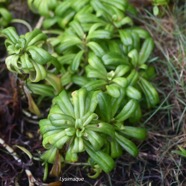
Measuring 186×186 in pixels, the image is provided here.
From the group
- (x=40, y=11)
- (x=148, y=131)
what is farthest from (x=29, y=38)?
(x=148, y=131)

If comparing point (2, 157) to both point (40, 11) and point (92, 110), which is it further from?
point (40, 11)

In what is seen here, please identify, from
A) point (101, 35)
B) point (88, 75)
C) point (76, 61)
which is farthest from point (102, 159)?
point (101, 35)

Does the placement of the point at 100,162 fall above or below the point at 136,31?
below

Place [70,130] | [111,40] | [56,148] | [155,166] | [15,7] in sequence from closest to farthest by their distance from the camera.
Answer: [70,130], [56,148], [155,166], [111,40], [15,7]

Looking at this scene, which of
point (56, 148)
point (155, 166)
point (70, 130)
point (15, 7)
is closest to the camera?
point (70, 130)

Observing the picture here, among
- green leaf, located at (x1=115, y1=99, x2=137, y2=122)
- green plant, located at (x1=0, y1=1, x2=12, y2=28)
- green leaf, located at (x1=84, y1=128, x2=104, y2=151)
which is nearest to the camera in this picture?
green leaf, located at (x1=84, y1=128, x2=104, y2=151)

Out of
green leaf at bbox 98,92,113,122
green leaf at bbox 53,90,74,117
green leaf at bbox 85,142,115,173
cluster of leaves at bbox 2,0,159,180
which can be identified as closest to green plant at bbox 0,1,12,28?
cluster of leaves at bbox 2,0,159,180

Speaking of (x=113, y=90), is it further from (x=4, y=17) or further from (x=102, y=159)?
(x=4, y=17)

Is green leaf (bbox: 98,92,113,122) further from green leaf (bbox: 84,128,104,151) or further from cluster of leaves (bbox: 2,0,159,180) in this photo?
green leaf (bbox: 84,128,104,151)

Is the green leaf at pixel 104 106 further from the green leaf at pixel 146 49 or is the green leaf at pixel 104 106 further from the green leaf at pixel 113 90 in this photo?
the green leaf at pixel 146 49

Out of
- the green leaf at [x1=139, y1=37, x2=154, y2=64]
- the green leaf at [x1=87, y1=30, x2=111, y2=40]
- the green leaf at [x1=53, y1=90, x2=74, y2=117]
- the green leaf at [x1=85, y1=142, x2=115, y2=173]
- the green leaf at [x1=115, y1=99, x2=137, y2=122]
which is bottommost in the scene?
the green leaf at [x1=85, y1=142, x2=115, y2=173]
